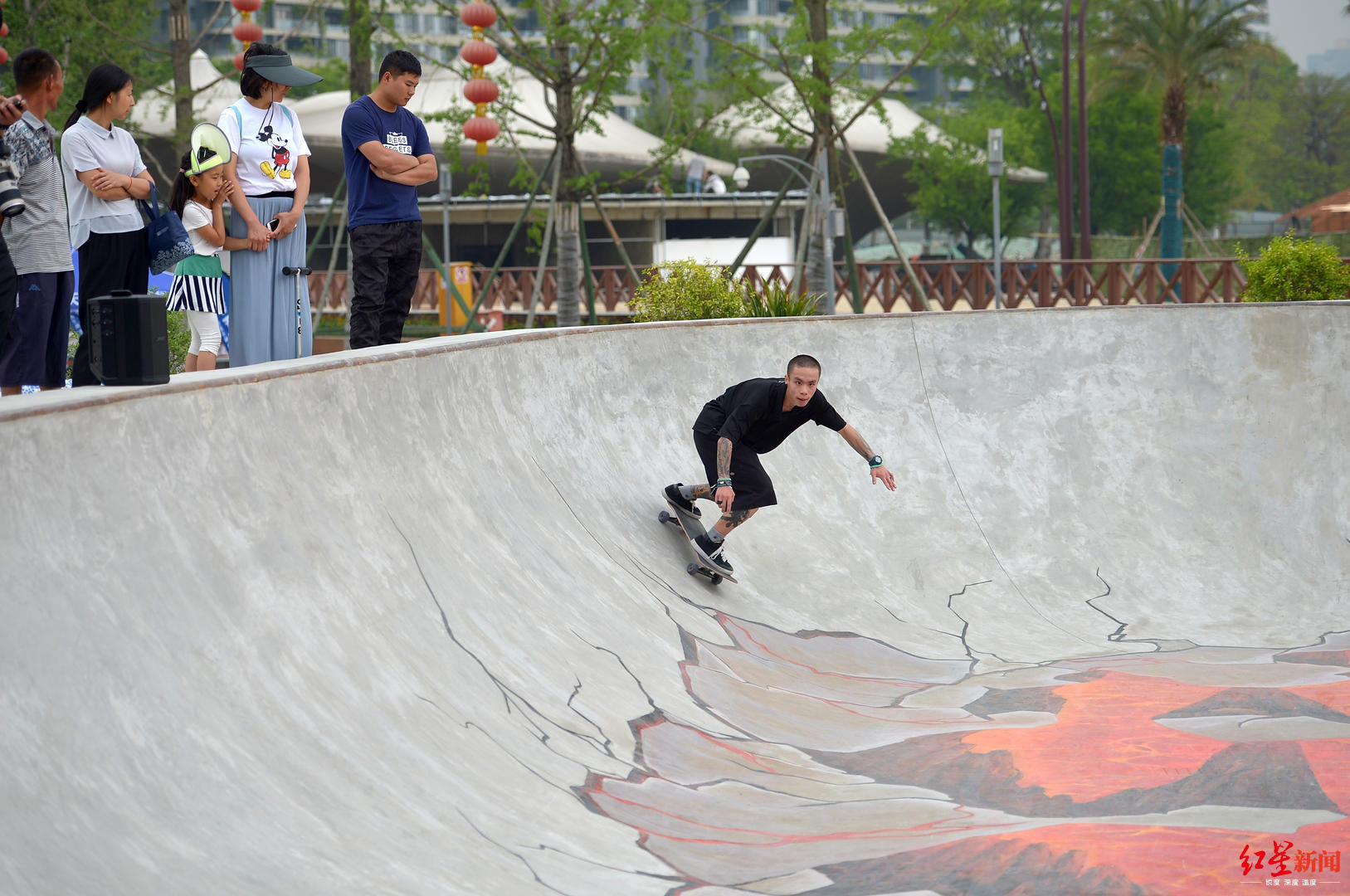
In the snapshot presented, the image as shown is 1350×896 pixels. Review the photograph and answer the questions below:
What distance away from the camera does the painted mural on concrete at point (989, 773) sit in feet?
13.6

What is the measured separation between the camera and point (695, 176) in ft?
129

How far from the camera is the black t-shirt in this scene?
22.6ft

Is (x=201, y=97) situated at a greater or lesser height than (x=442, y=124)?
greater

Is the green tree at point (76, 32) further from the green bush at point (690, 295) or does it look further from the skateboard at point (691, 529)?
the skateboard at point (691, 529)

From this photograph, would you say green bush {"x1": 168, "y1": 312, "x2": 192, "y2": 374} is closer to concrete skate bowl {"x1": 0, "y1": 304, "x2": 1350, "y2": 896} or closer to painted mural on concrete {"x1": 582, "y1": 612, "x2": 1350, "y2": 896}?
concrete skate bowl {"x1": 0, "y1": 304, "x2": 1350, "y2": 896}

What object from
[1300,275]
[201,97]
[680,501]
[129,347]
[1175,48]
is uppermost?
→ [201,97]

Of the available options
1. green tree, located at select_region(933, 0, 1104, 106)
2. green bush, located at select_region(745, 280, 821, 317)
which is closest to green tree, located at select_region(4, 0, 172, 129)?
green bush, located at select_region(745, 280, 821, 317)

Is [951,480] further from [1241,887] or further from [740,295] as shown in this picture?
[1241,887]

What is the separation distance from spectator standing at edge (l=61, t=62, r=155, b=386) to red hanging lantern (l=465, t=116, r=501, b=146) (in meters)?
11.8

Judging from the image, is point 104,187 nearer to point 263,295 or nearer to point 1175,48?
point 263,295

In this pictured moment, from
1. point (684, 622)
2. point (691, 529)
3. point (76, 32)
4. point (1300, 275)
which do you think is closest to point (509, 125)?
point (76, 32)

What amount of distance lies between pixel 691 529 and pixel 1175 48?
31334 millimetres

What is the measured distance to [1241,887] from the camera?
13.3 feet

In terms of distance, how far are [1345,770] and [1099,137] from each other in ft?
163
